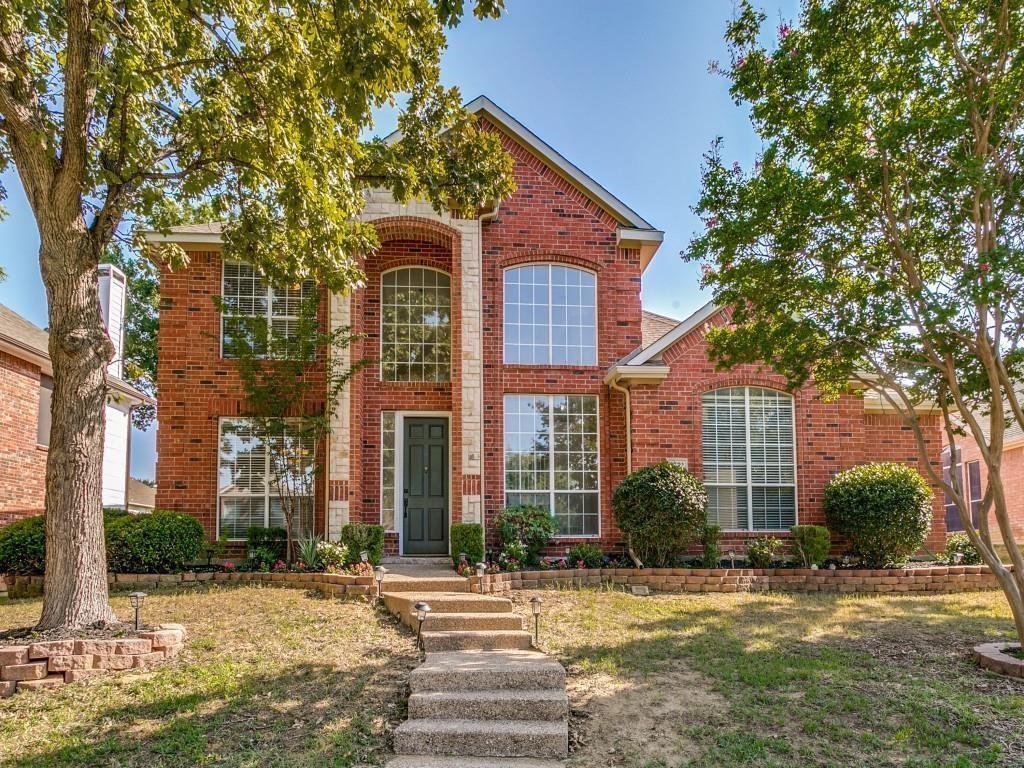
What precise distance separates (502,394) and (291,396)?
3541mm

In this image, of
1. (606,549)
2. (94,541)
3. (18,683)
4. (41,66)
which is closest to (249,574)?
(94,541)

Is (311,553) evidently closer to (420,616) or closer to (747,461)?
(420,616)

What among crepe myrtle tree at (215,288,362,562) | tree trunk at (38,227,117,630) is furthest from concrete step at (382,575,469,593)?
tree trunk at (38,227,117,630)

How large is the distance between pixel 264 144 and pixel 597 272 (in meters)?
7.14

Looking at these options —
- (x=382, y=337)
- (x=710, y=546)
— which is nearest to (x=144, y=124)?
(x=382, y=337)

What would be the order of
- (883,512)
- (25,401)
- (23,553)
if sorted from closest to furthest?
(23,553) → (883,512) → (25,401)

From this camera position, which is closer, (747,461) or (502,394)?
(747,461)

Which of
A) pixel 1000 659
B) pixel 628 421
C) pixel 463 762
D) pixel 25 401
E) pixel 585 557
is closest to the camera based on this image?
pixel 463 762

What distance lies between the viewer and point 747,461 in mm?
12547

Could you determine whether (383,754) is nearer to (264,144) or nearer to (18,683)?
(18,683)

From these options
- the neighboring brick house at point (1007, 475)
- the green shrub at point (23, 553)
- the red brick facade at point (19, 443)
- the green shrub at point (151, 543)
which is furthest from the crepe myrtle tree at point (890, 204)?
the red brick facade at point (19, 443)

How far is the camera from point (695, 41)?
9.22m

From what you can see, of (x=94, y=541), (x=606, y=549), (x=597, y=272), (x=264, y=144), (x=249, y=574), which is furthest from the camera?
(x=597, y=272)

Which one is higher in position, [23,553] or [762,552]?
[23,553]
